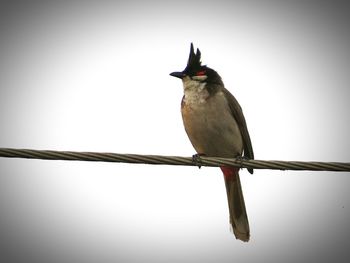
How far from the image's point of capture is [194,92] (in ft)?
18.6

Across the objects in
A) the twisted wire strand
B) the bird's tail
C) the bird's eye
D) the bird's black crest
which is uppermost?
the bird's black crest

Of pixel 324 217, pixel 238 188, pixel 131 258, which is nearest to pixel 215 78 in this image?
pixel 238 188

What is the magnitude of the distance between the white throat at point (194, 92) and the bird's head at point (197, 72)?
64 millimetres

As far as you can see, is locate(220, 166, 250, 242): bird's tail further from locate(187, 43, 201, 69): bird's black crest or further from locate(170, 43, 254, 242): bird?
locate(187, 43, 201, 69): bird's black crest

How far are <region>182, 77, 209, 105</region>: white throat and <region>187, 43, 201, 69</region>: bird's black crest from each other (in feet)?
0.80

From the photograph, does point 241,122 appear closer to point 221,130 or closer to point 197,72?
point 221,130

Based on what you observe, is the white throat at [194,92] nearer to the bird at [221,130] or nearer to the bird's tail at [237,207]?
the bird at [221,130]

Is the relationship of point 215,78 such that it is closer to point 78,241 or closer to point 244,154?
point 244,154

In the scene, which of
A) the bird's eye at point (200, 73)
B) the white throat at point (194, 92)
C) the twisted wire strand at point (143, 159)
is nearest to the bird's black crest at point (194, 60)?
the bird's eye at point (200, 73)

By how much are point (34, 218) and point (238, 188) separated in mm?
45999

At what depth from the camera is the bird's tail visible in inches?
215

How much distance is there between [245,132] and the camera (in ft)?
18.9

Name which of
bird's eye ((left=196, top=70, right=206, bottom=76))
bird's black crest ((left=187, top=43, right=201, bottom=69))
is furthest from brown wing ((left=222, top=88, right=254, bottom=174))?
bird's black crest ((left=187, top=43, right=201, bottom=69))

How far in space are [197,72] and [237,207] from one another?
1.72 metres
